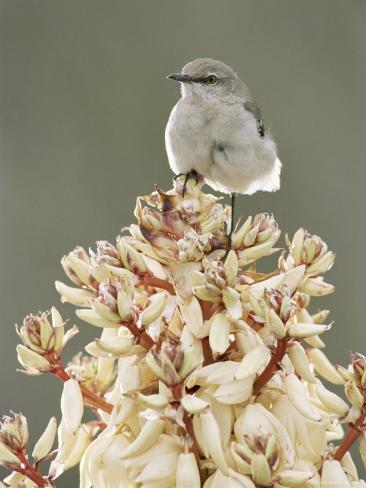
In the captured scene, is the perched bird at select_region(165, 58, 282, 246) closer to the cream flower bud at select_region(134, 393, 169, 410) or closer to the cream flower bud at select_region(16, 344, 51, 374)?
the cream flower bud at select_region(16, 344, 51, 374)

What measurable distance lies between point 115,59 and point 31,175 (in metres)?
1.17

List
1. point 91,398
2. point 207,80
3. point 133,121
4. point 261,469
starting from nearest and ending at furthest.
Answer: point 261,469 < point 91,398 < point 207,80 < point 133,121

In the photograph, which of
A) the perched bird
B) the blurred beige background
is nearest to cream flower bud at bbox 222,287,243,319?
the perched bird

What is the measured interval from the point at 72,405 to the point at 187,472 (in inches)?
8.8

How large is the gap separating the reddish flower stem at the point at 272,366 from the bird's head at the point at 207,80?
1.24 meters

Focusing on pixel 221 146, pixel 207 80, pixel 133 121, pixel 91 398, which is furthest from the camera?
pixel 133 121

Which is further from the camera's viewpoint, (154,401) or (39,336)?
(39,336)

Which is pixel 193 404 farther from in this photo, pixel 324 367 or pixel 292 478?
Result: pixel 324 367

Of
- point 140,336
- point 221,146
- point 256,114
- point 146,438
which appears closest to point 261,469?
point 146,438

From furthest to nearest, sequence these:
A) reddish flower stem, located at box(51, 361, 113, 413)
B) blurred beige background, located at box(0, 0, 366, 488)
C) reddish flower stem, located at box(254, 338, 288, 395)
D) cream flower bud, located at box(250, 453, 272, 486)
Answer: blurred beige background, located at box(0, 0, 366, 488) < reddish flower stem, located at box(51, 361, 113, 413) < reddish flower stem, located at box(254, 338, 288, 395) < cream flower bud, located at box(250, 453, 272, 486)

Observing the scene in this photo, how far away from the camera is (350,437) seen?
115 cm

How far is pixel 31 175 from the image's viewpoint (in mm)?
5320

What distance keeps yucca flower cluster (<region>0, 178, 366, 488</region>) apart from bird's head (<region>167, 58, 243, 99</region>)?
3.39 feet

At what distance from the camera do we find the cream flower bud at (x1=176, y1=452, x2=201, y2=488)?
1.03 m
